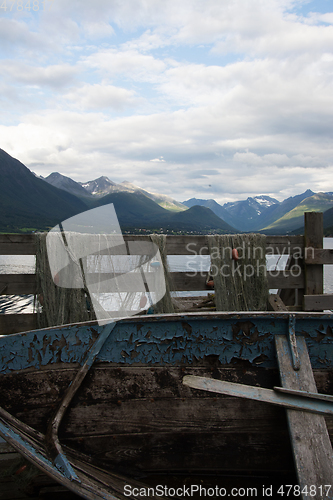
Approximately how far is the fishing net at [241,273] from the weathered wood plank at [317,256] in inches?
27.3

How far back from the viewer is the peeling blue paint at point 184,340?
260 centimetres

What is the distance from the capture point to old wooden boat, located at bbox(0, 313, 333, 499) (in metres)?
2.54

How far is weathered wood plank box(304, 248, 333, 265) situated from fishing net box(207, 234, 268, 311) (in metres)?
0.69

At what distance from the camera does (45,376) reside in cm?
257

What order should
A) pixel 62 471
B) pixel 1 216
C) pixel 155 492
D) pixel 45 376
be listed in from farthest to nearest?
pixel 1 216
pixel 45 376
pixel 155 492
pixel 62 471

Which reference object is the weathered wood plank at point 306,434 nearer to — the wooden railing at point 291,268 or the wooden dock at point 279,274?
the wooden dock at point 279,274

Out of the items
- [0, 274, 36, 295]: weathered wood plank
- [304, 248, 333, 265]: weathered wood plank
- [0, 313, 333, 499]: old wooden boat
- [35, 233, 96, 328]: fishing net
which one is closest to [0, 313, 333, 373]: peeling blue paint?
[0, 313, 333, 499]: old wooden boat

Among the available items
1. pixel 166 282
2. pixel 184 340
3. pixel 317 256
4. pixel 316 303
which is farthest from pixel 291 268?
pixel 184 340

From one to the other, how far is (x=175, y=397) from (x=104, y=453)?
73 cm

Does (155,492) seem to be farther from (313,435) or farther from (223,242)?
(223,242)

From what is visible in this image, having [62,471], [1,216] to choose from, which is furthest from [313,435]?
[1,216]

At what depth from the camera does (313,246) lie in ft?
17.0

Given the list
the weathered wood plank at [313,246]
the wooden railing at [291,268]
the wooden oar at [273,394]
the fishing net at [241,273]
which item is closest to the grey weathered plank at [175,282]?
the wooden railing at [291,268]

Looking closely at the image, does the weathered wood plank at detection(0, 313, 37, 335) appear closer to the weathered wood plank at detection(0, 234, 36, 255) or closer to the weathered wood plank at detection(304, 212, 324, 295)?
the weathered wood plank at detection(0, 234, 36, 255)
